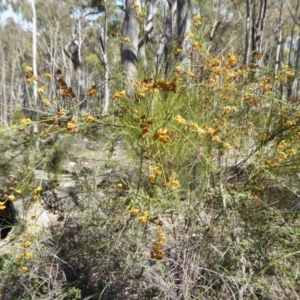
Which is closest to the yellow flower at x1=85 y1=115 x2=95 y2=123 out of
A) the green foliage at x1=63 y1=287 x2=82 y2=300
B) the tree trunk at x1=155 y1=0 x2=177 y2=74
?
the tree trunk at x1=155 y1=0 x2=177 y2=74

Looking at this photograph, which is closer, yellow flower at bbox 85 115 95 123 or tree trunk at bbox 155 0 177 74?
yellow flower at bbox 85 115 95 123

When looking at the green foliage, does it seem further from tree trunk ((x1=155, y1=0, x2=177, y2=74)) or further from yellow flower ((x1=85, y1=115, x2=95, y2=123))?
tree trunk ((x1=155, y1=0, x2=177, y2=74))

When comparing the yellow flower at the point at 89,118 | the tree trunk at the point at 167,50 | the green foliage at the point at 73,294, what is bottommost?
the green foliage at the point at 73,294

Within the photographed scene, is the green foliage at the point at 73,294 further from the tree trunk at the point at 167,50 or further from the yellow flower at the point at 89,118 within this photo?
the tree trunk at the point at 167,50

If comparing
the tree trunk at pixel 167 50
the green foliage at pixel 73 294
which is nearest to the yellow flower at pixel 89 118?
the tree trunk at pixel 167 50

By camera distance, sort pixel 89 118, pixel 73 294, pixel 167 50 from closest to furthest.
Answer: pixel 89 118 → pixel 73 294 → pixel 167 50

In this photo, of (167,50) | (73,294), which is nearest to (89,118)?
(73,294)

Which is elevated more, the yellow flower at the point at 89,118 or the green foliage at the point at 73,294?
the yellow flower at the point at 89,118

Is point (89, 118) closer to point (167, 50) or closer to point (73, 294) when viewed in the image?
point (73, 294)

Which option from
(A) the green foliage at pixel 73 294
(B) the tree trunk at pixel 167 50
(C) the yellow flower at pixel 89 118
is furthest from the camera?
(B) the tree trunk at pixel 167 50

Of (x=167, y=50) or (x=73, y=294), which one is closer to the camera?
(x=73, y=294)

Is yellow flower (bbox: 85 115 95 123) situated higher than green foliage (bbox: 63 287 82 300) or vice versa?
yellow flower (bbox: 85 115 95 123)

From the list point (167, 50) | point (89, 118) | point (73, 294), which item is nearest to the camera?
point (89, 118)

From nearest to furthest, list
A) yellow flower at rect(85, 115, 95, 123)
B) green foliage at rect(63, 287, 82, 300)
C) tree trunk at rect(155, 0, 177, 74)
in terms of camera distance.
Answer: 1. yellow flower at rect(85, 115, 95, 123)
2. green foliage at rect(63, 287, 82, 300)
3. tree trunk at rect(155, 0, 177, 74)
